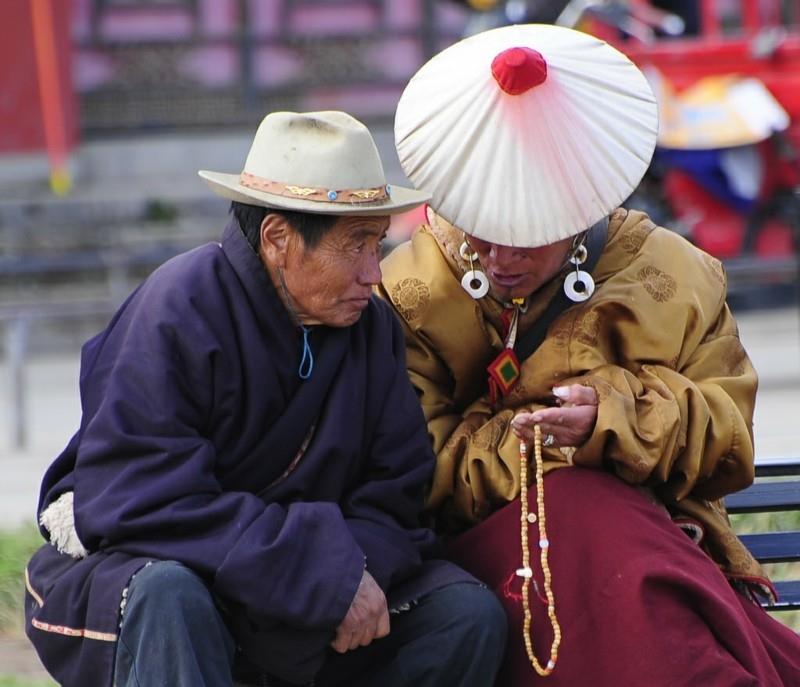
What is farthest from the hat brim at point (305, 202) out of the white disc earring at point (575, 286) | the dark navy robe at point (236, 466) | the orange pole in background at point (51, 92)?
the orange pole in background at point (51, 92)

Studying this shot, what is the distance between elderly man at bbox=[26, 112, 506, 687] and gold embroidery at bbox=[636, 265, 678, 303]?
0.50 metres

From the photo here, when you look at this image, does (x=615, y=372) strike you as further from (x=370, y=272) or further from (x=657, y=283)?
(x=370, y=272)

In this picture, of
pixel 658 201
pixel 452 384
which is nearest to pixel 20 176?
pixel 658 201

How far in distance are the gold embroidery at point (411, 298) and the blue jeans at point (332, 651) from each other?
1.88ft

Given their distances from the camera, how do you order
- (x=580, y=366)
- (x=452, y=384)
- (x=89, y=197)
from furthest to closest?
(x=89, y=197)
(x=452, y=384)
(x=580, y=366)

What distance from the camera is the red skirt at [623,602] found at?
2838mm

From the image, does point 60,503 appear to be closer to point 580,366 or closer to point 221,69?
point 580,366

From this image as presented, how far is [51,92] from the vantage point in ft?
41.4

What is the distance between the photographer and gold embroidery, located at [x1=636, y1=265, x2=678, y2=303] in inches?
122

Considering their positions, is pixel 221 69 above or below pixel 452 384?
below

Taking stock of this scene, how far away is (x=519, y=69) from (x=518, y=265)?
39cm

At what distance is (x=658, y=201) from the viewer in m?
9.53

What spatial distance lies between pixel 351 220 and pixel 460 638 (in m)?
0.79

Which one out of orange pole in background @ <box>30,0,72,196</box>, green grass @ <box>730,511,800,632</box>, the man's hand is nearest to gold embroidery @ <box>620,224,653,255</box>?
the man's hand
